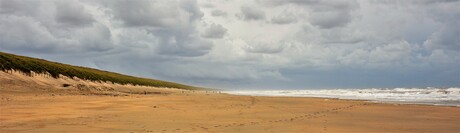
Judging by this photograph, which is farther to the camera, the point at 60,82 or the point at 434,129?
the point at 60,82

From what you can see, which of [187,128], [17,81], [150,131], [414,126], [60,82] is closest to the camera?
[150,131]

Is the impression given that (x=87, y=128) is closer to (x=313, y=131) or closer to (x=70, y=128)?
(x=70, y=128)

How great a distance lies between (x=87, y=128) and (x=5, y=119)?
363cm

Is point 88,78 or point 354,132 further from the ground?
point 88,78

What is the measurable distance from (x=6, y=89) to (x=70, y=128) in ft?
69.2

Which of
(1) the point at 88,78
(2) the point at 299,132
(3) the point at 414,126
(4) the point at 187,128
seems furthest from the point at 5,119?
(1) the point at 88,78

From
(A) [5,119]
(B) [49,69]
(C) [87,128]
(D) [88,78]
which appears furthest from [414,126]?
(D) [88,78]

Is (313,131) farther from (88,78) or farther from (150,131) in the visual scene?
(88,78)

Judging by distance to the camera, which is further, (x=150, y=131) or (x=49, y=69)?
(x=49, y=69)

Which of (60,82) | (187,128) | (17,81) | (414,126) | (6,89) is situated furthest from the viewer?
(60,82)

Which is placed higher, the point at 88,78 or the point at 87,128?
the point at 88,78

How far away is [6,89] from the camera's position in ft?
99.3

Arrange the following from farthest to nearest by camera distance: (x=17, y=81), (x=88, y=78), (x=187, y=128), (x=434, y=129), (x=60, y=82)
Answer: (x=88, y=78), (x=60, y=82), (x=17, y=81), (x=434, y=129), (x=187, y=128)

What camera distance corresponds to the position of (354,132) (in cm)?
1381
